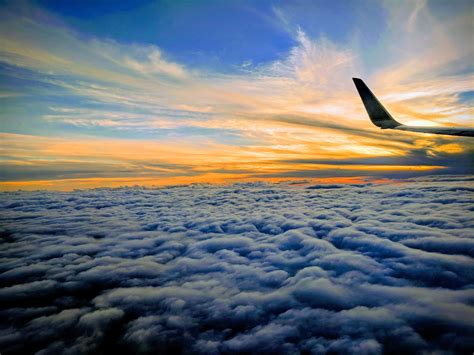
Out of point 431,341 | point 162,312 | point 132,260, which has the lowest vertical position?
point 132,260

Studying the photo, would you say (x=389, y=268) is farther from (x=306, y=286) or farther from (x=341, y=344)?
(x=341, y=344)

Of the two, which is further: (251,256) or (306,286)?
(251,256)

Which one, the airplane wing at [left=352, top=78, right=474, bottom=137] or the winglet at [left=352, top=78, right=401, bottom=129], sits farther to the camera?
the winglet at [left=352, top=78, right=401, bottom=129]

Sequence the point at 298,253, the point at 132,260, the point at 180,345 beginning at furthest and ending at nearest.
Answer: the point at 132,260, the point at 298,253, the point at 180,345

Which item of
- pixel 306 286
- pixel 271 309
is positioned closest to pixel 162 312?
pixel 271 309

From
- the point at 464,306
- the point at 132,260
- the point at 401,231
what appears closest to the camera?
the point at 464,306

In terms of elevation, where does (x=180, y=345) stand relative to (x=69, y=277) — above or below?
above

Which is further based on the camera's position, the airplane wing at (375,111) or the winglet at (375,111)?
the winglet at (375,111)
